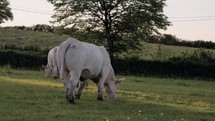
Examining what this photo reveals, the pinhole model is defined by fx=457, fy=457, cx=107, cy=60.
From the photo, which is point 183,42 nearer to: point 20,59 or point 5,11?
point 5,11

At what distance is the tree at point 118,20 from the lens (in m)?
55.5

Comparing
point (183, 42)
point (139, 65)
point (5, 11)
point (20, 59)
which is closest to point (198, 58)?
point (139, 65)

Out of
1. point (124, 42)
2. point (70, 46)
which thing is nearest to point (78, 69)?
point (70, 46)

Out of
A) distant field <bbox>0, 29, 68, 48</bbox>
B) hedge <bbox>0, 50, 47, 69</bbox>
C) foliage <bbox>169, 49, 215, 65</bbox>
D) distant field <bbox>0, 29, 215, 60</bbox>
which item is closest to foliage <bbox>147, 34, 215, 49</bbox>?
distant field <bbox>0, 29, 215, 60</bbox>

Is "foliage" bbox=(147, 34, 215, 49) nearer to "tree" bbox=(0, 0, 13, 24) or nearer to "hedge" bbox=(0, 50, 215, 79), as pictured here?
"hedge" bbox=(0, 50, 215, 79)

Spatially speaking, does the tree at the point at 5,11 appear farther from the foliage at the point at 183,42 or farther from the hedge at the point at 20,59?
the hedge at the point at 20,59

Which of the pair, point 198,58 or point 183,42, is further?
point 183,42

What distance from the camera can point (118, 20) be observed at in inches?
2216

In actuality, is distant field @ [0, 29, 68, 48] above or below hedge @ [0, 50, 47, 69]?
above

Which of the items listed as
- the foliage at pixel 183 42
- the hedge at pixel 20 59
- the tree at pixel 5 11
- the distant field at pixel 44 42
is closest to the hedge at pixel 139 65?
the hedge at pixel 20 59

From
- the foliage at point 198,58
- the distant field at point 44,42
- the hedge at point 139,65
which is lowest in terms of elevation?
the hedge at point 139,65

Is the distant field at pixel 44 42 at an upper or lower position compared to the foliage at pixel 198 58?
upper

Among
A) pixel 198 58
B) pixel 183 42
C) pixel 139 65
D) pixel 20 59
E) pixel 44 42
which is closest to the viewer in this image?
pixel 20 59

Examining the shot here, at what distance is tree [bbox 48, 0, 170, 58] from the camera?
55500mm
